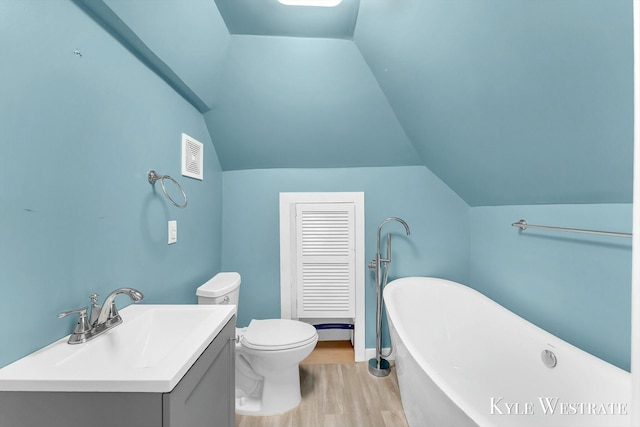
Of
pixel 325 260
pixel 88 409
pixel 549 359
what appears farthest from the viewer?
pixel 325 260

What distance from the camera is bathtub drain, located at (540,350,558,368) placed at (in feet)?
4.01

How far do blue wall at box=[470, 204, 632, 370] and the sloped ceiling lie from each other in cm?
10

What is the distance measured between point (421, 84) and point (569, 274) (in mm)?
1270

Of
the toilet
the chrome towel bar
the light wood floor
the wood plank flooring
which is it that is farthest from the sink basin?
the chrome towel bar

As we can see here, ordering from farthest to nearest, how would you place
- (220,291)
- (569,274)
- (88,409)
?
1. (220,291)
2. (569,274)
3. (88,409)

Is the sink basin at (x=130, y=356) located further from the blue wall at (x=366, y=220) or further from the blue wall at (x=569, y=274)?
the blue wall at (x=569, y=274)

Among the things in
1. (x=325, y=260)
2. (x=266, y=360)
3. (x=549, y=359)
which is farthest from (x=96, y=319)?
(x=549, y=359)

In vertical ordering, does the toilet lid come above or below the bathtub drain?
below

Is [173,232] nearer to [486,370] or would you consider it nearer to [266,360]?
[266,360]

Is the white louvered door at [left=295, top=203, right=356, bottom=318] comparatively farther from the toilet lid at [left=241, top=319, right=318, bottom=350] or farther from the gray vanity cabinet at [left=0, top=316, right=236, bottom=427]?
the gray vanity cabinet at [left=0, top=316, right=236, bottom=427]

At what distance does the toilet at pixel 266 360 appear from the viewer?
1581mm

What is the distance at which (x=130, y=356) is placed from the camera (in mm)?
937

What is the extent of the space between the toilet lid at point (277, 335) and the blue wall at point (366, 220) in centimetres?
51

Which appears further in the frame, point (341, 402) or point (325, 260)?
point (325, 260)
